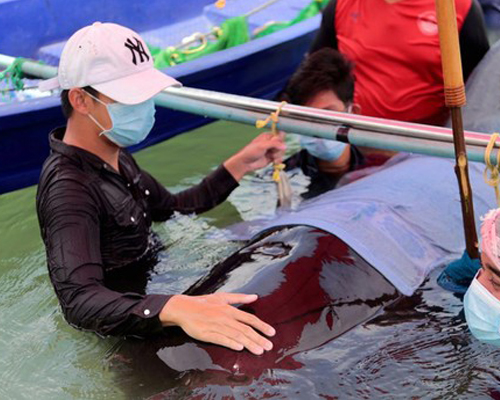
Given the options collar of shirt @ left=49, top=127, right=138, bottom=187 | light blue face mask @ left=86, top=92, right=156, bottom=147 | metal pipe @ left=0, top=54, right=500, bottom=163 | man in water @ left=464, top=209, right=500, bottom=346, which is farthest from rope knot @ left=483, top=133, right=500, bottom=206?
collar of shirt @ left=49, top=127, right=138, bottom=187

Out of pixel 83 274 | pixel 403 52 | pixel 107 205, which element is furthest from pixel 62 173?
pixel 403 52

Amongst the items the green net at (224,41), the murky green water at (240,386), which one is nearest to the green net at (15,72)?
the murky green water at (240,386)

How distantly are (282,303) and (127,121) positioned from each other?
781 mm

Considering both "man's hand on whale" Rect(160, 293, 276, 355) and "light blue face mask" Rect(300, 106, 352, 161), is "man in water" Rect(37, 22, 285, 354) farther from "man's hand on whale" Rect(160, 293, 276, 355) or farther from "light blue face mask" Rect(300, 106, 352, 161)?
"light blue face mask" Rect(300, 106, 352, 161)

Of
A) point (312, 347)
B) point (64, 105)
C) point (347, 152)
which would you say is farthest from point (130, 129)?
point (347, 152)

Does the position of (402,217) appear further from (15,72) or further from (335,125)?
(15,72)

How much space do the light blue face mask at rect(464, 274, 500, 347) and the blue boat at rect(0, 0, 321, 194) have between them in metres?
2.51

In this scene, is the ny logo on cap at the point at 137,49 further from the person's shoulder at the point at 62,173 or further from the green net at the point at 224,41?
the green net at the point at 224,41

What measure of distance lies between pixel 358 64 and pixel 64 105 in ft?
6.14

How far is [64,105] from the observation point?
9.46 feet

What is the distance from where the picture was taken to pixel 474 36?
4055 mm

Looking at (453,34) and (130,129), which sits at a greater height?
(453,34)

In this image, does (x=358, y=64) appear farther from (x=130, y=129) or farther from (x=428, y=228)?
(x=130, y=129)

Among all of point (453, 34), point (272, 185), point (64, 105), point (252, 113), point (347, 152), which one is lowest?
point (272, 185)
